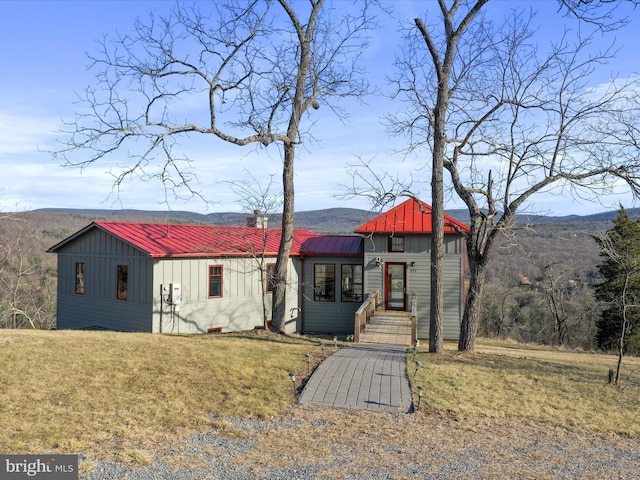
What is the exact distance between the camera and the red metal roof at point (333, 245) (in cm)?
2053

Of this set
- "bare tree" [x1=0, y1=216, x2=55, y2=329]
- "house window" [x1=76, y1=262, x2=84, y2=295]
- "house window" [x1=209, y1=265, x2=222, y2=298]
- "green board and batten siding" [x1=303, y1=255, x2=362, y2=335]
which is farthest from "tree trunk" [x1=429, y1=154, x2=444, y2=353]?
"bare tree" [x1=0, y1=216, x2=55, y2=329]

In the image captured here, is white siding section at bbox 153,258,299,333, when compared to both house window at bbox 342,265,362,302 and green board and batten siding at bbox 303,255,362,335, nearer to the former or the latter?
green board and batten siding at bbox 303,255,362,335

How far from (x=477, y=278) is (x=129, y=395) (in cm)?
953

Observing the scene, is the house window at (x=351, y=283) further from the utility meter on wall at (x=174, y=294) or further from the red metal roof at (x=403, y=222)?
the utility meter on wall at (x=174, y=294)

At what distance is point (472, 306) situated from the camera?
Answer: 44.9ft

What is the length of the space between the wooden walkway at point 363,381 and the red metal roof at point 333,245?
754 centimetres

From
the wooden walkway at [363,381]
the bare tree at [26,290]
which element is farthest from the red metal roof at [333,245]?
the bare tree at [26,290]

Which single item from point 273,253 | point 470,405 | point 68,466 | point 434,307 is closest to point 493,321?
point 273,253

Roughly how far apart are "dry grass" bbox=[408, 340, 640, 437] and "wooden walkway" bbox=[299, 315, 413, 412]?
40cm

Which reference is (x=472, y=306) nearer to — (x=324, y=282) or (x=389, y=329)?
(x=389, y=329)

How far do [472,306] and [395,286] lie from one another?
6159 millimetres

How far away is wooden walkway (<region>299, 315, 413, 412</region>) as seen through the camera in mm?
8211

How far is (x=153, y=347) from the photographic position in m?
11.1

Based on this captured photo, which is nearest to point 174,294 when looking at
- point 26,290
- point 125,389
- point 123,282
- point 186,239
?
point 123,282
